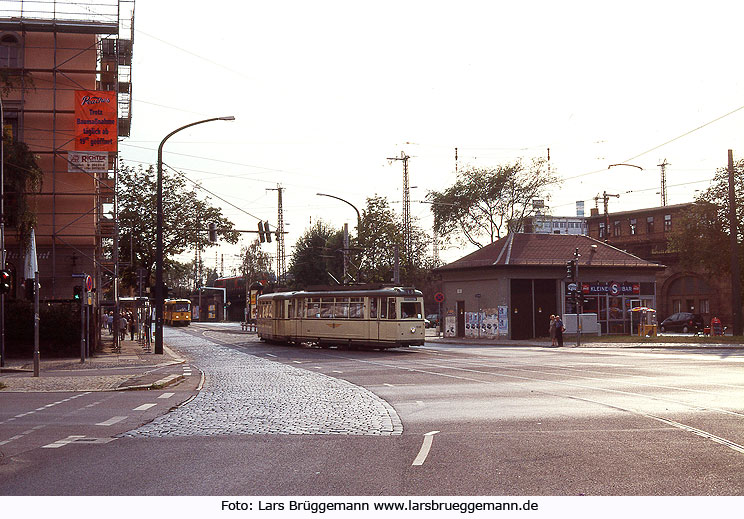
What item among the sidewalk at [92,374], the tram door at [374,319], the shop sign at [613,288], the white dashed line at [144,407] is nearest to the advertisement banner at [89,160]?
the sidewalk at [92,374]

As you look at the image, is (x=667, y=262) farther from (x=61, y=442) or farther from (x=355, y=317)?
(x=61, y=442)

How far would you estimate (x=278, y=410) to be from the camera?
14.4 m

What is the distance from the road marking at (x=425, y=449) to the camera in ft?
28.6

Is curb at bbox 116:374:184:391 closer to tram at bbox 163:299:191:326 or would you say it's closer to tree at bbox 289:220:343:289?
tree at bbox 289:220:343:289

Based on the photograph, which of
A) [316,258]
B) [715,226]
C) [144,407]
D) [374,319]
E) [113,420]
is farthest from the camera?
[316,258]

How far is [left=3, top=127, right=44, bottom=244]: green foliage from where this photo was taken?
2878cm

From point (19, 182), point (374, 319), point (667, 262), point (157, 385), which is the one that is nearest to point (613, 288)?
point (374, 319)

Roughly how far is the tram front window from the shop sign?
791 inches

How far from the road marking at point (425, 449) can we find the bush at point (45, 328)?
76.8 ft

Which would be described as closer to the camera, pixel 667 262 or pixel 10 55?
pixel 10 55

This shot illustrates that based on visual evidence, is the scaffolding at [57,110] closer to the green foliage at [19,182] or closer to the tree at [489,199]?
the green foliage at [19,182]

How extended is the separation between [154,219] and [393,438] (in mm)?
38999

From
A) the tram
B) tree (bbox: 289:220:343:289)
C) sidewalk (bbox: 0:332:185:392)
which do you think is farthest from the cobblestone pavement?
the tram

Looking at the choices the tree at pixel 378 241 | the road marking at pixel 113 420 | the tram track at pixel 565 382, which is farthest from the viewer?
the tree at pixel 378 241
